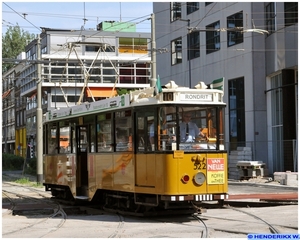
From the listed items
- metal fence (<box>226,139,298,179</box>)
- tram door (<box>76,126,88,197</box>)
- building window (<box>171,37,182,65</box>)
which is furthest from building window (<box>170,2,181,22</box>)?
tram door (<box>76,126,88,197</box>)

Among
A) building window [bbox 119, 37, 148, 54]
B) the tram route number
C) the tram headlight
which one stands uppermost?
building window [bbox 119, 37, 148, 54]

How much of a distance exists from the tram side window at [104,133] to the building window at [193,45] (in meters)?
25.4

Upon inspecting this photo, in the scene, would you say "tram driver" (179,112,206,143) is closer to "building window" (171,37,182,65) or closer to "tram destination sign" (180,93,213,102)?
"tram destination sign" (180,93,213,102)

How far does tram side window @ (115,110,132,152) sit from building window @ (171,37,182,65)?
28.9 m

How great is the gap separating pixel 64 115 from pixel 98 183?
3.43 metres

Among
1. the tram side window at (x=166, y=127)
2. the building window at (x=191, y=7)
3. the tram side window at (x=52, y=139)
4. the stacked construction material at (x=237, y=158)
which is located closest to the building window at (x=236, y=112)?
the stacked construction material at (x=237, y=158)

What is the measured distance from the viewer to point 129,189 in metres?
15.9

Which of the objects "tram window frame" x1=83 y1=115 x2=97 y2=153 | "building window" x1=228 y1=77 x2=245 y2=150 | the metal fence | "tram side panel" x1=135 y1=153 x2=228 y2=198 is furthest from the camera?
"building window" x1=228 y1=77 x2=245 y2=150

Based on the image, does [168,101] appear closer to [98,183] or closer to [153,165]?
[153,165]

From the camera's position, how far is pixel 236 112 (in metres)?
38.0

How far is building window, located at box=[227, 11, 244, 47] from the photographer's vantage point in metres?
37.3

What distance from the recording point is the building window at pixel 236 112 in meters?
37.5

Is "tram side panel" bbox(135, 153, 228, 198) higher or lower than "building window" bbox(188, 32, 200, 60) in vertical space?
lower

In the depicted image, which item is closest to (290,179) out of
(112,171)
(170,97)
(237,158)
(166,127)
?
(237,158)
